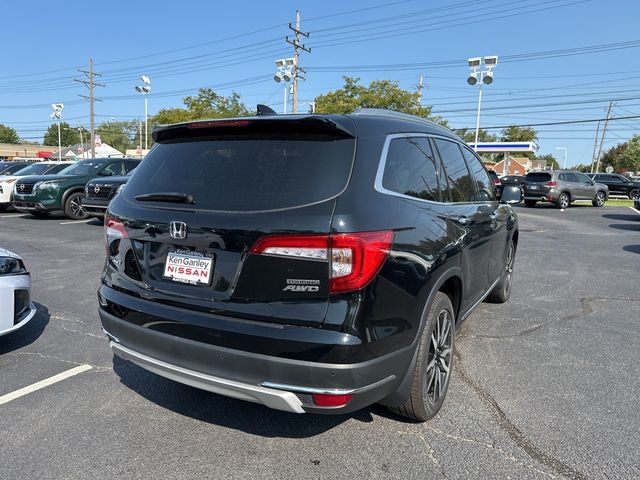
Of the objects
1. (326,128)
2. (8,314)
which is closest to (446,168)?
(326,128)

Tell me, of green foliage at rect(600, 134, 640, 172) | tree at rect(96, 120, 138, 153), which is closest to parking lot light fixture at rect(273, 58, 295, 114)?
green foliage at rect(600, 134, 640, 172)

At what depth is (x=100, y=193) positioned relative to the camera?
11.5 metres

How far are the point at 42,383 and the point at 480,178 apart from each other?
404 centimetres

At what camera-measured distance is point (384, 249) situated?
2.32 m

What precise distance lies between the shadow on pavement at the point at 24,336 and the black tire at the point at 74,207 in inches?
361

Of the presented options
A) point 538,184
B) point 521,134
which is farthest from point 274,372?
point 521,134

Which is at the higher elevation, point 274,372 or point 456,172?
point 456,172

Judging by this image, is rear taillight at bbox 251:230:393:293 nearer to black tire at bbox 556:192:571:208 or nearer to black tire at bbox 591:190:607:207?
black tire at bbox 556:192:571:208

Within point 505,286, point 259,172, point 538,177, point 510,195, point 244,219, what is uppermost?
point 538,177

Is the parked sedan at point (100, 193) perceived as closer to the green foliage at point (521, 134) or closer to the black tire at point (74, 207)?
the black tire at point (74, 207)

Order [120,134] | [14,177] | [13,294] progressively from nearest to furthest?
1. [13,294]
2. [14,177]
3. [120,134]

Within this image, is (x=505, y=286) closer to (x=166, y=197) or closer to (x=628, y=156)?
(x=166, y=197)

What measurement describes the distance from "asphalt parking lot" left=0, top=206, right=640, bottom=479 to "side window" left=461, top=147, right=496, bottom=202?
1334mm

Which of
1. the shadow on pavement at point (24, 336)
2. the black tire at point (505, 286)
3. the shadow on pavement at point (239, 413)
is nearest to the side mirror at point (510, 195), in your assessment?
the black tire at point (505, 286)
